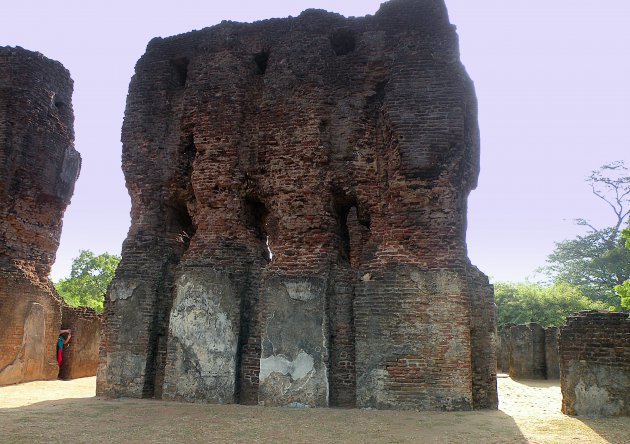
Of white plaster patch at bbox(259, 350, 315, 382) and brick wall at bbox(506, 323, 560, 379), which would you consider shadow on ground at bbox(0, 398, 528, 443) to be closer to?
white plaster patch at bbox(259, 350, 315, 382)

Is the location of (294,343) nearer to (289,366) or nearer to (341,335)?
(289,366)

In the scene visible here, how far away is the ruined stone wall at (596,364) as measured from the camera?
24.5ft

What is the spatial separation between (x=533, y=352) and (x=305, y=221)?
10.9m

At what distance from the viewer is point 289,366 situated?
28.6 ft

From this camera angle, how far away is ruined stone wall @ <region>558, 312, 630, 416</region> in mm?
7457

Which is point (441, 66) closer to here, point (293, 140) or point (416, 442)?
point (293, 140)

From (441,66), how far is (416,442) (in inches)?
243

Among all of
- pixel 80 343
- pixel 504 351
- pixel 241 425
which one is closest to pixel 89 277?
pixel 80 343

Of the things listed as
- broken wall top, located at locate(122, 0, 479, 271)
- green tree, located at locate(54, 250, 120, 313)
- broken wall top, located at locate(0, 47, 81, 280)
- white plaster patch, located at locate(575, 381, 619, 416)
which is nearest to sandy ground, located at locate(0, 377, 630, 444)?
white plaster patch, located at locate(575, 381, 619, 416)

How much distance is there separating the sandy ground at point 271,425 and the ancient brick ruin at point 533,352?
854 cm

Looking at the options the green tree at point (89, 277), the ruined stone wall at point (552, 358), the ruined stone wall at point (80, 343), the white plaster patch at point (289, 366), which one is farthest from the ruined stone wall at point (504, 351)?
the green tree at point (89, 277)

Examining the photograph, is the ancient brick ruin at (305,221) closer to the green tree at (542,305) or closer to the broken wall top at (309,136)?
the broken wall top at (309,136)

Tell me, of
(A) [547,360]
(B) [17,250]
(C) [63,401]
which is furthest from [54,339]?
(A) [547,360]

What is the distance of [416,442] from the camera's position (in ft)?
19.4
